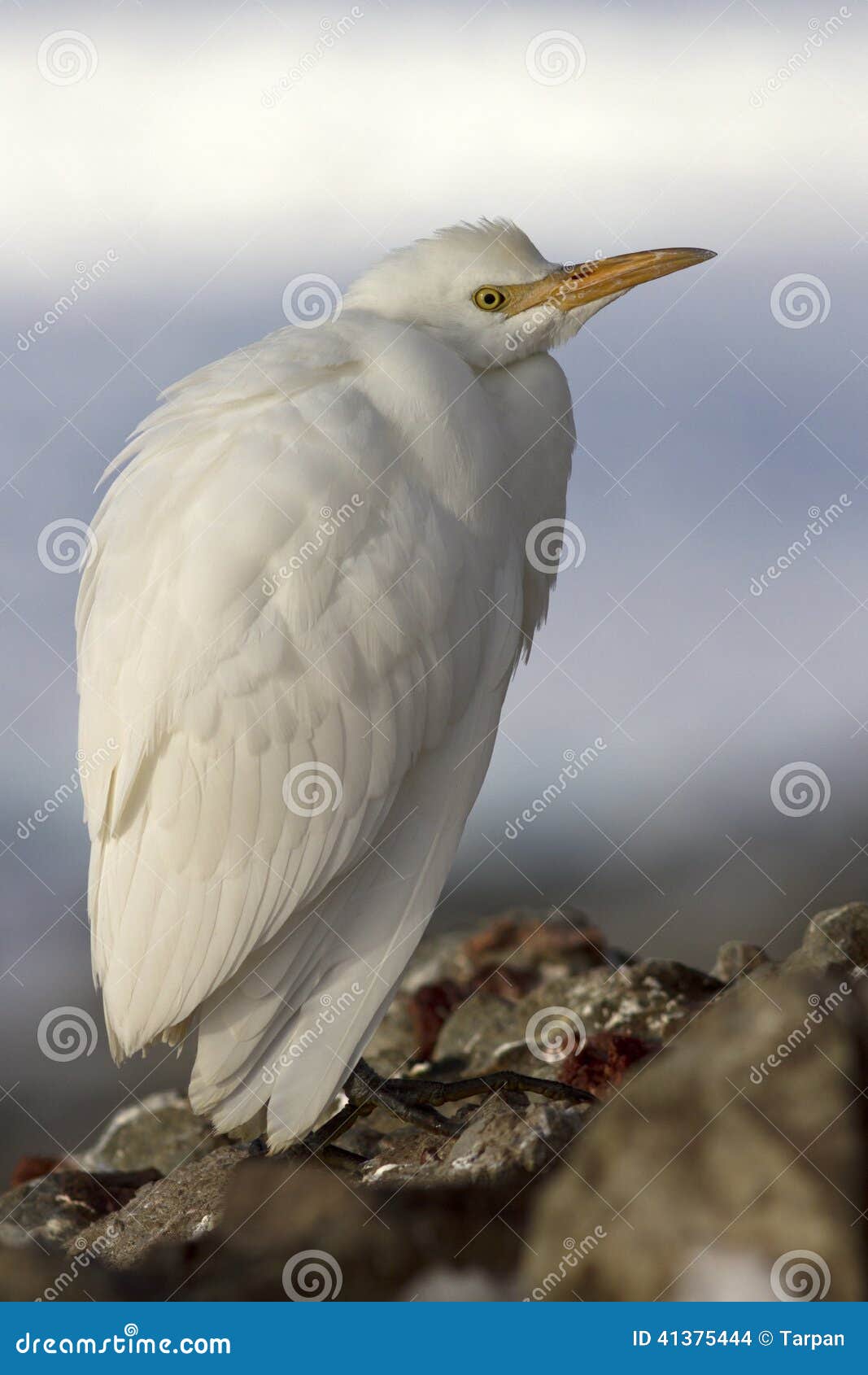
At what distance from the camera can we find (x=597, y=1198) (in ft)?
9.68

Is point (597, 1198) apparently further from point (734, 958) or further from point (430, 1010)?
point (430, 1010)

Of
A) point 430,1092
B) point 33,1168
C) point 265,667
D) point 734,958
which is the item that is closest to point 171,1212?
point 430,1092

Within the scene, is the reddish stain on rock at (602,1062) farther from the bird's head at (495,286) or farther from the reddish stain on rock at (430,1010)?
the bird's head at (495,286)

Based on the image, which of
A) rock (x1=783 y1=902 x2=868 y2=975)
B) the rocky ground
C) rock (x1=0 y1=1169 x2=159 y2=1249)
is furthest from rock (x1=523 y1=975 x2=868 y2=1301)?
rock (x1=0 y1=1169 x2=159 y2=1249)

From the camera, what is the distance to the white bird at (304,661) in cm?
366

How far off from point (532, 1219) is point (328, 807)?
47.8 inches

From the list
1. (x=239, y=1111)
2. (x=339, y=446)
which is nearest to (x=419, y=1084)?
(x=239, y=1111)

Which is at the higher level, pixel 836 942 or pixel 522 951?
pixel 836 942

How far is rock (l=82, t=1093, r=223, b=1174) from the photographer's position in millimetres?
5504

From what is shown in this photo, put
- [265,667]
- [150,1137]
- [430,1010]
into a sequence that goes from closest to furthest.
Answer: [265,667], [150,1137], [430,1010]

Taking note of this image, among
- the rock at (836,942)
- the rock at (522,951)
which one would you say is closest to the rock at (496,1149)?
the rock at (836,942)

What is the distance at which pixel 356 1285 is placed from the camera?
3119 mm

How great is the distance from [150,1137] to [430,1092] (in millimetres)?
2068

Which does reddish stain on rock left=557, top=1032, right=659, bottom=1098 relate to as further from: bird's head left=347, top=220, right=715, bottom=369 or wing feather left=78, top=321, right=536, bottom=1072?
bird's head left=347, top=220, right=715, bottom=369
